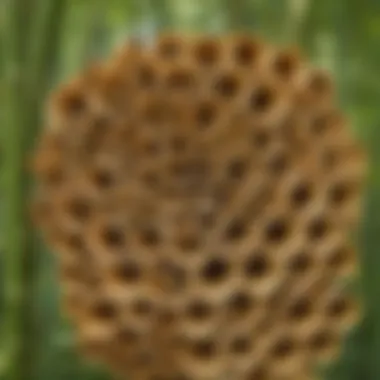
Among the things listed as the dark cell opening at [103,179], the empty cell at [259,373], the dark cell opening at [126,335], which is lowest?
the empty cell at [259,373]

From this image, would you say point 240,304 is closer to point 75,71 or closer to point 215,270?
point 215,270

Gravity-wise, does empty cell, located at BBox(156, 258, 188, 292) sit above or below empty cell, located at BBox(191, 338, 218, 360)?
above

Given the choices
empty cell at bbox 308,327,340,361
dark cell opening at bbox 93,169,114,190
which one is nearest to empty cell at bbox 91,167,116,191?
dark cell opening at bbox 93,169,114,190

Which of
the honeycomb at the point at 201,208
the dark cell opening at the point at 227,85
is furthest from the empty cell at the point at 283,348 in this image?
the dark cell opening at the point at 227,85

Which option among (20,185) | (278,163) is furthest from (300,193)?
(20,185)

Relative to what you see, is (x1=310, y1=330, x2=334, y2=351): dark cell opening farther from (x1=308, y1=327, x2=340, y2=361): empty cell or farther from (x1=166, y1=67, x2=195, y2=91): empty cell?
(x1=166, y1=67, x2=195, y2=91): empty cell

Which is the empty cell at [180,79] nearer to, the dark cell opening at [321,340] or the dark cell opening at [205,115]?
the dark cell opening at [205,115]

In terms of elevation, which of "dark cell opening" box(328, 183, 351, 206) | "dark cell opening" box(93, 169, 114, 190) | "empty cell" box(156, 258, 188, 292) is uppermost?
"dark cell opening" box(93, 169, 114, 190)
